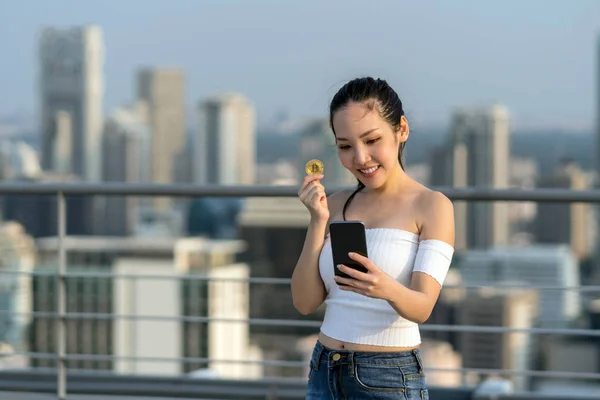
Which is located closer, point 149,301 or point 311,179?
point 311,179

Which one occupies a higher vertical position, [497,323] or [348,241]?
[348,241]

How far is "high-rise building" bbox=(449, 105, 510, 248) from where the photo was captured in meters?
71.6

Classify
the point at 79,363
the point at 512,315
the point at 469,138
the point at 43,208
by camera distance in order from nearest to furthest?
the point at 79,363 → the point at 512,315 → the point at 43,208 → the point at 469,138

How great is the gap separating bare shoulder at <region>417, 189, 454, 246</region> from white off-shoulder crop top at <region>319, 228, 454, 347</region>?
0.01m

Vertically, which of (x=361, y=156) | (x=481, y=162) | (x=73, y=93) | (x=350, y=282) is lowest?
(x=350, y=282)

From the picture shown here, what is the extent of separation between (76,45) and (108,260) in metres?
31.8

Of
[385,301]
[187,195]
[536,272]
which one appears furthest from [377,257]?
[536,272]

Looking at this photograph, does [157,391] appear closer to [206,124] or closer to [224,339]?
[224,339]

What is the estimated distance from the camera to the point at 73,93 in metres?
86.4

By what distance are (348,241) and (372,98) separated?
0.84 ft

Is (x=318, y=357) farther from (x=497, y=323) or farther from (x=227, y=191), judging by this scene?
(x=497, y=323)

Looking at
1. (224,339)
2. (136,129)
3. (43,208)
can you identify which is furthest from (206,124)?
(224,339)

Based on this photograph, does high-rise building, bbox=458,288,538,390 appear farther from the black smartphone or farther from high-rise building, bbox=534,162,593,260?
the black smartphone

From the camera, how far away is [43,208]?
201ft
